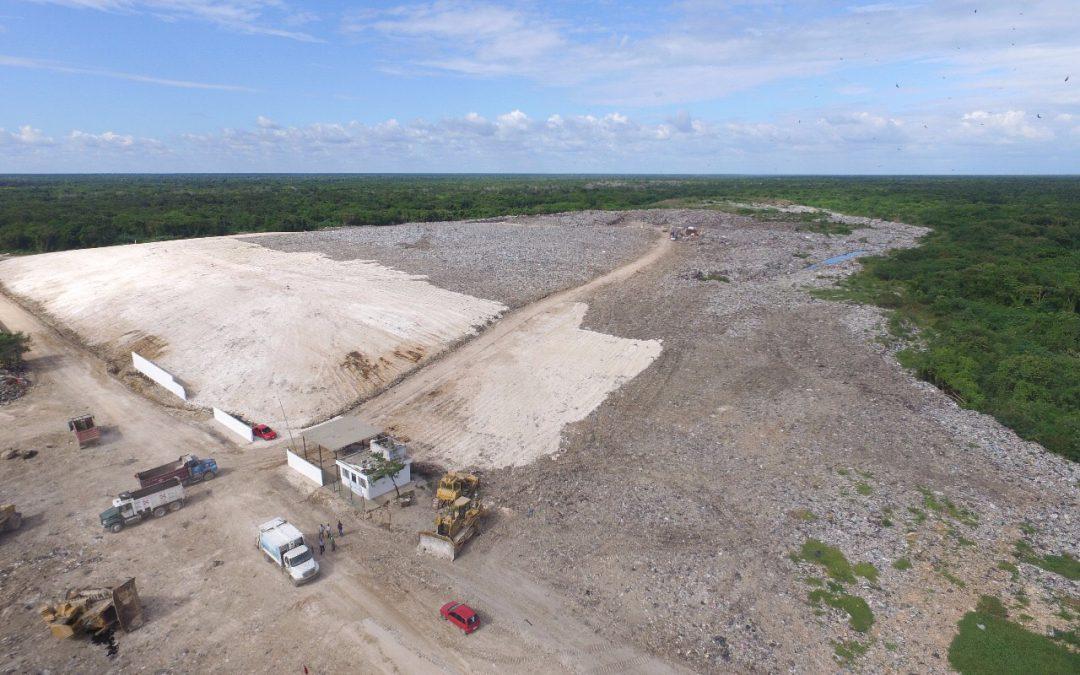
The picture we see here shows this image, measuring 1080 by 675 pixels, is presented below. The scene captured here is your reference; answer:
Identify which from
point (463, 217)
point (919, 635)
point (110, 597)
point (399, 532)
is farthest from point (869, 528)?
point (463, 217)

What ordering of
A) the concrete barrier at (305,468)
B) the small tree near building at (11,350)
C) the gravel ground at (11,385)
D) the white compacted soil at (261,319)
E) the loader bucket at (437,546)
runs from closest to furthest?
the loader bucket at (437,546), the concrete barrier at (305,468), the gravel ground at (11,385), the white compacted soil at (261,319), the small tree near building at (11,350)

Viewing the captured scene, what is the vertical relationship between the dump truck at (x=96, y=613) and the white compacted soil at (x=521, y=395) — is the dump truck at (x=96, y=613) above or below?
below

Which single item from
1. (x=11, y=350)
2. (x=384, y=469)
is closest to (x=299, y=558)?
(x=384, y=469)

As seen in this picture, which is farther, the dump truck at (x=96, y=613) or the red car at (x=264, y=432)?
the red car at (x=264, y=432)

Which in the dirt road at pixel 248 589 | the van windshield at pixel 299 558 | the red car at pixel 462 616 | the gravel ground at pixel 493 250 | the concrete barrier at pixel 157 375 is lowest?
the dirt road at pixel 248 589

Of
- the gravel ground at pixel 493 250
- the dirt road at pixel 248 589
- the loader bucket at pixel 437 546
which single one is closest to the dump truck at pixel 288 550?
the dirt road at pixel 248 589

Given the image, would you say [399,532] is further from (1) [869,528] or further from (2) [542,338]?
(2) [542,338]

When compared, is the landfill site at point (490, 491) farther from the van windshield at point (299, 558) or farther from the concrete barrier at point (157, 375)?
the concrete barrier at point (157, 375)
